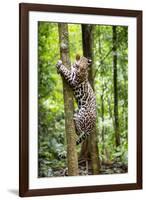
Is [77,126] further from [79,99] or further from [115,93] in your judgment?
[115,93]

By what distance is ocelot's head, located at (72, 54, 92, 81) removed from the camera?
8.09ft

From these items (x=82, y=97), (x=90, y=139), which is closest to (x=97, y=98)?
(x=82, y=97)

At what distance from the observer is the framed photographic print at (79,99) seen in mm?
2367

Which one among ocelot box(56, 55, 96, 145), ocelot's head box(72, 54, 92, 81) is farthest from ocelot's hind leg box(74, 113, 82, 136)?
ocelot's head box(72, 54, 92, 81)

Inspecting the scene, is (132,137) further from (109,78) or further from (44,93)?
(44,93)

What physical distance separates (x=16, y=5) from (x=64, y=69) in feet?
1.17

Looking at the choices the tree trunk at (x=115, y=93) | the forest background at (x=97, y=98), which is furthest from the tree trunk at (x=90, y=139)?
the tree trunk at (x=115, y=93)

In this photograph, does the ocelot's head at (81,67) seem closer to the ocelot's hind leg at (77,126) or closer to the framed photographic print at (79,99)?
the framed photographic print at (79,99)

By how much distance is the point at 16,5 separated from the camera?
2.40 metres

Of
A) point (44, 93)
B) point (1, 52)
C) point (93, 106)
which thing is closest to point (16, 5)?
point (1, 52)

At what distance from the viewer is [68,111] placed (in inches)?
96.3

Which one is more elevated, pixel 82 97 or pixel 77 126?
pixel 82 97

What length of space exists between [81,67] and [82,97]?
138mm

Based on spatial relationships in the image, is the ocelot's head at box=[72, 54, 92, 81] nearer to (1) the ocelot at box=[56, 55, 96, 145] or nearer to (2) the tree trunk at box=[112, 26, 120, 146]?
(1) the ocelot at box=[56, 55, 96, 145]
